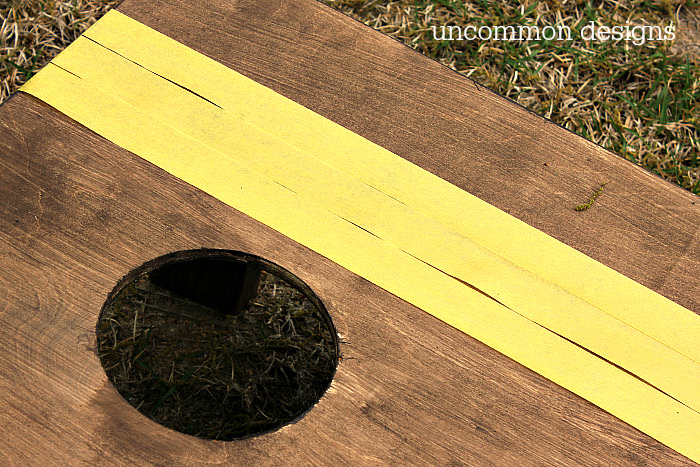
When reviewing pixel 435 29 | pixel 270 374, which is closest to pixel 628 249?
pixel 270 374

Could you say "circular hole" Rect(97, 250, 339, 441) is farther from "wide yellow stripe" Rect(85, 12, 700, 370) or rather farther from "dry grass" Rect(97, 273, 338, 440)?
"wide yellow stripe" Rect(85, 12, 700, 370)

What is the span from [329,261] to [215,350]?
24.6 inches

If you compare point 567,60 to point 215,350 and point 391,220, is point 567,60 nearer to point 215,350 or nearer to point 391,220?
point 391,220

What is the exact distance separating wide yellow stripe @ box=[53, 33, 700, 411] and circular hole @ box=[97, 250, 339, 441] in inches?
13.3

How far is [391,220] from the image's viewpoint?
1.21 metres

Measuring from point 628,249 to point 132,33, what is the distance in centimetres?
101

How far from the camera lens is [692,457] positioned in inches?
41.9

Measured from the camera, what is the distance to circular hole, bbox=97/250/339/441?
1.57 m

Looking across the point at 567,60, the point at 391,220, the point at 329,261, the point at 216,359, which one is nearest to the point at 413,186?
the point at 391,220

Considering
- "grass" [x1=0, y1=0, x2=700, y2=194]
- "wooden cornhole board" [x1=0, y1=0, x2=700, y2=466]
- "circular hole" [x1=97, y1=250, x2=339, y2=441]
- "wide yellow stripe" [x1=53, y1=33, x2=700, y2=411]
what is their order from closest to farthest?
1. "wooden cornhole board" [x1=0, y1=0, x2=700, y2=466]
2. "wide yellow stripe" [x1=53, y1=33, x2=700, y2=411]
3. "circular hole" [x1=97, y1=250, x2=339, y2=441]
4. "grass" [x1=0, y1=0, x2=700, y2=194]

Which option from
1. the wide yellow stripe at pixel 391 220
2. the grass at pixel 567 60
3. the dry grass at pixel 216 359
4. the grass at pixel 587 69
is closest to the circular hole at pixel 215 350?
the dry grass at pixel 216 359

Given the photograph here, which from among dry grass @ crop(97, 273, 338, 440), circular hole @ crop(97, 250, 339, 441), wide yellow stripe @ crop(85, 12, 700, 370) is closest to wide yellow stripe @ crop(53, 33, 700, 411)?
wide yellow stripe @ crop(85, 12, 700, 370)

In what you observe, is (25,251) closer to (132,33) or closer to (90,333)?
(90,333)

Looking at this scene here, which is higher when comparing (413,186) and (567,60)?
(567,60)
